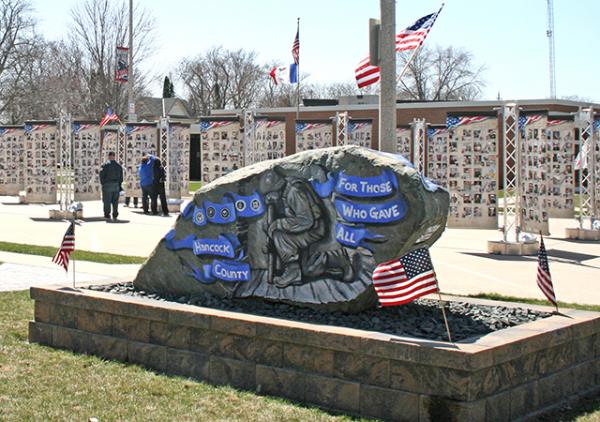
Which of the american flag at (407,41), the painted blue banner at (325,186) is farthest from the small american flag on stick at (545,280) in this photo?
the american flag at (407,41)

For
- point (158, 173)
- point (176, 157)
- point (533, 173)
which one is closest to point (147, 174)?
point (158, 173)

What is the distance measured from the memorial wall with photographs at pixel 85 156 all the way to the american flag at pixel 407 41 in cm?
1730

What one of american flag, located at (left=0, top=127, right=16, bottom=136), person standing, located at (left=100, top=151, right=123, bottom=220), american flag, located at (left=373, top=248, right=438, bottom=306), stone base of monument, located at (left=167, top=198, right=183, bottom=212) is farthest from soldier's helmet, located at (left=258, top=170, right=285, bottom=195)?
american flag, located at (left=0, top=127, right=16, bottom=136)

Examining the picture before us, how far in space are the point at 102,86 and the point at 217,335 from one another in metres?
51.0

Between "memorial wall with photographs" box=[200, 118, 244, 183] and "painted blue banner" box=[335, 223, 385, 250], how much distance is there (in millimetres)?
20771

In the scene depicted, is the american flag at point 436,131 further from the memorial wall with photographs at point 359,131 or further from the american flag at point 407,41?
the american flag at point 407,41

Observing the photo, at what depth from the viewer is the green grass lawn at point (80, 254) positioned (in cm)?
1536

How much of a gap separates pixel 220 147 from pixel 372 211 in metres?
21.2

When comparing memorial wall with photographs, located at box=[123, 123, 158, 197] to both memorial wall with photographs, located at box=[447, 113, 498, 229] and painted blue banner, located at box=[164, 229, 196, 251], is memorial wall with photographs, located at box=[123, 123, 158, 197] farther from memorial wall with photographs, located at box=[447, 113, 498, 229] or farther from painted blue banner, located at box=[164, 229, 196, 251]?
painted blue banner, located at box=[164, 229, 196, 251]

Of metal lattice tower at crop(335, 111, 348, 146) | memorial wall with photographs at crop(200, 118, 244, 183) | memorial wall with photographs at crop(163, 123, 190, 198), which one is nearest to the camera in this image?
metal lattice tower at crop(335, 111, 348, 146)

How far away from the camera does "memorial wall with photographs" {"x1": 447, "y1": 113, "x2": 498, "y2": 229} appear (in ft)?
69.4

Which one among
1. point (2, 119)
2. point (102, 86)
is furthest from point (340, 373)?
point (2, 119)

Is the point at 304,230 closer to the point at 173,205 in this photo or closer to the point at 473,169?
the point at 473,169

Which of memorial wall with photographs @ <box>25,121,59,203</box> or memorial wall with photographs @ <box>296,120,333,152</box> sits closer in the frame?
memorial wall with photographs @ <box>296,120,333,152</box>
